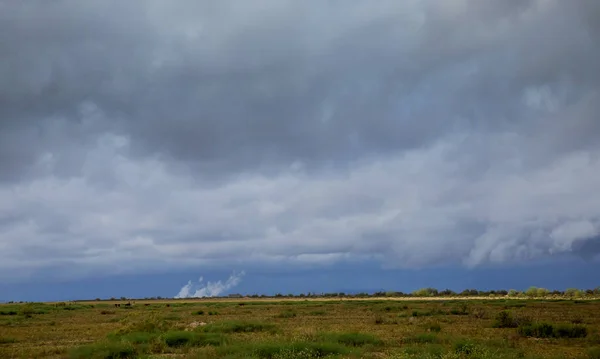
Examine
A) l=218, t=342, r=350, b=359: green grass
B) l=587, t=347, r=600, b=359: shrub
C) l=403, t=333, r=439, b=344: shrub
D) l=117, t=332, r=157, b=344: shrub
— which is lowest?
l=587, t=347, r=600, b=359: shrub

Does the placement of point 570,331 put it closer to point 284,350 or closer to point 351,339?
point 351,339

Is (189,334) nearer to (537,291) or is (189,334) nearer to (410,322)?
(410,322)

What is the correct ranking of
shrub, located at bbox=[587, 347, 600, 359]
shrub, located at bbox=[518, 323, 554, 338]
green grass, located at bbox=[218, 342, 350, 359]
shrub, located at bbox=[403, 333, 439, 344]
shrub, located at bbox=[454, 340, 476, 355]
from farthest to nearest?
shrub, located at bbox=[518, 323, 554, 338] → shrub, located at bbox=[403, 333, 439, 344] → shrub, located at bbox=[454, 340, 476, 355] → shrub, located at bbox=[587, 347, 600, 359] → green grass, located at bbox=[218, 342, 350, 359]

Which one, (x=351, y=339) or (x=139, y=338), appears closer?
(x=351, y=339)

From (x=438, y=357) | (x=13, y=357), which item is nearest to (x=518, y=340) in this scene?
(x=438, y=357)

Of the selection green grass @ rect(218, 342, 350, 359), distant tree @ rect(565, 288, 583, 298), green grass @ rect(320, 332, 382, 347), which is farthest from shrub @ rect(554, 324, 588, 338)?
distant tree @ rect(565, 288, 583, 298)

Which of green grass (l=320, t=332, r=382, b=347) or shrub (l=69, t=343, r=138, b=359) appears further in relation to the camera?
green grass (l=320, t=332, r=382, b=347)

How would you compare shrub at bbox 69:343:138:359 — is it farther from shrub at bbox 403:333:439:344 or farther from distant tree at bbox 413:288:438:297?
distant tree at bbox 413:288:438:297

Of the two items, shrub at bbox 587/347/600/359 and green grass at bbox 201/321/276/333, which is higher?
green grass at bbox 201/321/276/333

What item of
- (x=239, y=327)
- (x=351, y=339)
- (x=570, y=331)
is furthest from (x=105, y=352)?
(x=570, y=331)

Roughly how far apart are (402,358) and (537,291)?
104m

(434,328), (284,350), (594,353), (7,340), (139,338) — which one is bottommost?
(594,353)

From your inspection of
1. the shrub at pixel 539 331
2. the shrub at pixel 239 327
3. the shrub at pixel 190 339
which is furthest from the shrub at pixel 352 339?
the shrub at pixel 539 331

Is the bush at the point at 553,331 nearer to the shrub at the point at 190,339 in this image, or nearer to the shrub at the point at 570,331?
the shrub at the point at 570,331
